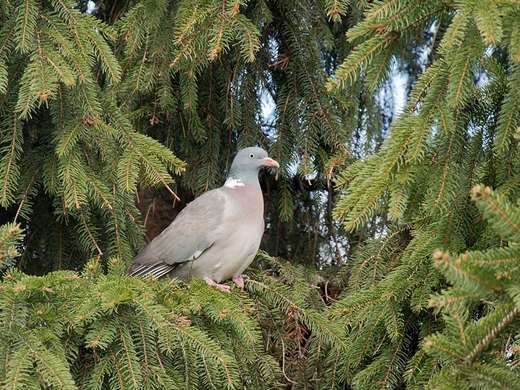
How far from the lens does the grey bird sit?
16.9 ft

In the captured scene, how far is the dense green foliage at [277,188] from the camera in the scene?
9.74 ft

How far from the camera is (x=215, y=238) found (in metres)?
5.20

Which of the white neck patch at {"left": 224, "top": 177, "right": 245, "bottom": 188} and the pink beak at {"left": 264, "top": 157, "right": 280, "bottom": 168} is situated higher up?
the pink beak at {"left": 264, "top": 157, "right": 280, "bottom": 168}

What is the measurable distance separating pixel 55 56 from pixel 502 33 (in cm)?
205

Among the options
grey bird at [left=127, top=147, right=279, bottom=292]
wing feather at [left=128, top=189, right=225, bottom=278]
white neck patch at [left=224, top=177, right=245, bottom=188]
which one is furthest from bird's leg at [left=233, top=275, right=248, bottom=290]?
white neck patch at [left=224, top=177, right=245, bottom=188]

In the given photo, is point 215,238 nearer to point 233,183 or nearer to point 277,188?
point 233,183

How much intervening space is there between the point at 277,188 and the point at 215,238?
1087 mm

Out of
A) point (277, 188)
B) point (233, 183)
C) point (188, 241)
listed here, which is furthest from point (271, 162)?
point (277, 188)

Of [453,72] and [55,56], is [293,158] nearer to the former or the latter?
[55,56]

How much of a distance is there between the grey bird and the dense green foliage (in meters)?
0.16

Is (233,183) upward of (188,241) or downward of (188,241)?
upward

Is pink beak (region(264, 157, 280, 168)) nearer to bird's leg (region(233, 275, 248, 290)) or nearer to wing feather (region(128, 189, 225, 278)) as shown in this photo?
wing feather (region(128, 189, 225, 278))

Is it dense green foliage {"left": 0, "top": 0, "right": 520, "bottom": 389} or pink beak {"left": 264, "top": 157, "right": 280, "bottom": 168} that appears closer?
dense green foliage {"left": 0, "top": 0, "right": 520, "bottom": 389}

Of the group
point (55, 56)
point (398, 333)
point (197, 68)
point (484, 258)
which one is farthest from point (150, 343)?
point (197, 68)
